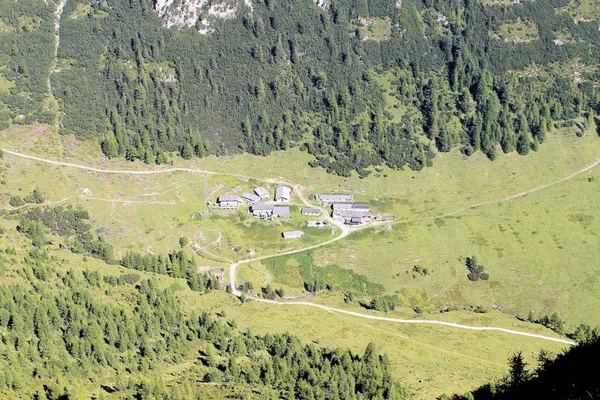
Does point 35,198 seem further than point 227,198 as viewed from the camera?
No

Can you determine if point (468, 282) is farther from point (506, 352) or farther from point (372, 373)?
point (372, 373)

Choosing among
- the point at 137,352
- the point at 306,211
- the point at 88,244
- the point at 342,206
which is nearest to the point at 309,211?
the point at 306,211

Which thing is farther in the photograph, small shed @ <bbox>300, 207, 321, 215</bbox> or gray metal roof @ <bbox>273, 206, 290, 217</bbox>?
small shed @ <bbox>300, 207, 321, 215</bbox>

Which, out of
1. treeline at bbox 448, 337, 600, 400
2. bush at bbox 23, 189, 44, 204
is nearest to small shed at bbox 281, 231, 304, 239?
bush at bbox 23, 189, 44, 204

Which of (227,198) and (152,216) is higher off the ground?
(227,198)

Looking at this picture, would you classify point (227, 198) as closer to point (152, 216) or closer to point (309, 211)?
point (152, 216)

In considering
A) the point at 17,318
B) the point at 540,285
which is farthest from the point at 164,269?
the point at 540,285

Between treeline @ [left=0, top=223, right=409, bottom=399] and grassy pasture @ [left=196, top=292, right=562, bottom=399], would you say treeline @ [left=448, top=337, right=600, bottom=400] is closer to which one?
treeline @ [left=0, top=223, right=409, bottom=399]

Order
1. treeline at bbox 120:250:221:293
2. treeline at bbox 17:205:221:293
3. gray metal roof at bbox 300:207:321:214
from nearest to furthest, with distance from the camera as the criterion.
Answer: treeline at bbox 120:250:221:293, treeline at bbox 17:205:221:293, gray metal roof at bbox 300:207:321:214

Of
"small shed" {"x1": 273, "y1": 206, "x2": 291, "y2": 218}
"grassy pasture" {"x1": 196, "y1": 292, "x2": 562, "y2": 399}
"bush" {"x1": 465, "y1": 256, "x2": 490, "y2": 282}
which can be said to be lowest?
"grassy pasture" {"x1": 196, "y1": 292, "x2": 562, "y2": 399}
